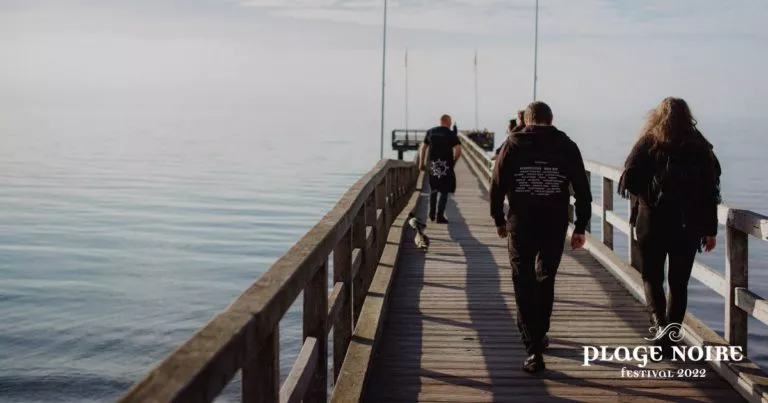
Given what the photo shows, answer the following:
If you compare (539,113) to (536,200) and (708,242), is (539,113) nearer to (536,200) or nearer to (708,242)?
(536,200)

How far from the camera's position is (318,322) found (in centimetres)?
439

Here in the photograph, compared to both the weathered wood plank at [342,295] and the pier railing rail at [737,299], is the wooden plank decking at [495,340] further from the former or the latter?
the weathered wood plank at [342,295]

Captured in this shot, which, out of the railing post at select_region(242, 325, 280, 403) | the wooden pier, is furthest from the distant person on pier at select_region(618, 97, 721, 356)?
the railing post at select_region(242, 325, 280, 403)

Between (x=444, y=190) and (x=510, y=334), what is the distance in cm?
734

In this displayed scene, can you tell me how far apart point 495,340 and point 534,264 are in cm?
82

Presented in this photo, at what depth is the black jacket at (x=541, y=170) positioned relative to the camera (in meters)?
5.65

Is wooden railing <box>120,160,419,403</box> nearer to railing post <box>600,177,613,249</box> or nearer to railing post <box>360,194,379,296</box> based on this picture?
railing post <box>360,194,379,296</box>

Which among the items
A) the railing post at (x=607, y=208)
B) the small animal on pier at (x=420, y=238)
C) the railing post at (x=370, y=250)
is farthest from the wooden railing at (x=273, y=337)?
the small animal on pier at (x=420, y=238)

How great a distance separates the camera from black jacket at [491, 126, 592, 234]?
5648mm

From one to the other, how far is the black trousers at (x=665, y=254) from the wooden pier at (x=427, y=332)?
0.25m

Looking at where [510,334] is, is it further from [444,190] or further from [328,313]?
[444,190]

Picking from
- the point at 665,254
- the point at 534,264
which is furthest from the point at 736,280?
the point at 534,264

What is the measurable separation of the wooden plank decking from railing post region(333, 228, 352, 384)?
239 millimetres

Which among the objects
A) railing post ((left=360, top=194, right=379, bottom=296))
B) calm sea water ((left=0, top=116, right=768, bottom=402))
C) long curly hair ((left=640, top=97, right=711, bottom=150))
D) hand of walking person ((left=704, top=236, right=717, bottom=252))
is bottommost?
calm sea water ((left=0, top=116, right=768, bottom=402))
